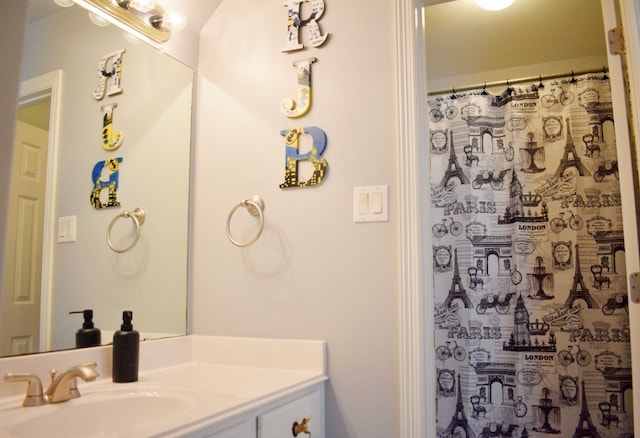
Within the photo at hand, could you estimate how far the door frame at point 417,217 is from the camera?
51.4 inches

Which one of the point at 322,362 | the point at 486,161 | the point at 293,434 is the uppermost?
the point at 486,161

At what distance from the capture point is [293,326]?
1.49 m

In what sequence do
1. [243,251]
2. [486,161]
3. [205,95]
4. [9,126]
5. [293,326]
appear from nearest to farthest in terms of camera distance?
[9,126], [293,326], [243,251], [205,95], [486,161]

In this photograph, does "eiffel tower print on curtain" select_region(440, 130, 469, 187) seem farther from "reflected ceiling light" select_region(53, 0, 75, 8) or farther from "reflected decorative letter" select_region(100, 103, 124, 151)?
"reflected ceiling light" select_region(53, 0, 75, 8)

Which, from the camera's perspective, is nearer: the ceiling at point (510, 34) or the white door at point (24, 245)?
the white door at point (24, 245)

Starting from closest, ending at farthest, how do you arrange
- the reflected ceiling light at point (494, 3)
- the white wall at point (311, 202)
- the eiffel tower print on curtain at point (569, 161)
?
the white wall at point (311, 202)
the reflected ceiling light at point (494, 3)
the eiffel tower print on curtain at point (569, 161)

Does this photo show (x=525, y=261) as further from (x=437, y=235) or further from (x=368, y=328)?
(x=368, y=328)

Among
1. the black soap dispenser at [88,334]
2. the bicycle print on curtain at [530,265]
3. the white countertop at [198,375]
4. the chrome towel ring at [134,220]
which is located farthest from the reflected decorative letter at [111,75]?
the bicycle print on curtain at [530,265]

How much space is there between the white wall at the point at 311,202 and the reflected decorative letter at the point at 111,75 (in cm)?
32

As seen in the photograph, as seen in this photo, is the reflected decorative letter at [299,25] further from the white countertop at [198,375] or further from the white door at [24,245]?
the white countertop at [198,375]

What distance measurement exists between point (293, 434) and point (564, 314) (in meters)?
Result: 1.54

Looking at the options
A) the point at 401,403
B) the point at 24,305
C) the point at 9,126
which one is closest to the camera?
the point at 9,126

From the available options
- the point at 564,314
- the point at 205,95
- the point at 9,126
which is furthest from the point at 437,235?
the point at 9,126

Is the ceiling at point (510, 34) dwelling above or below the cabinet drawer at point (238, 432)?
above
